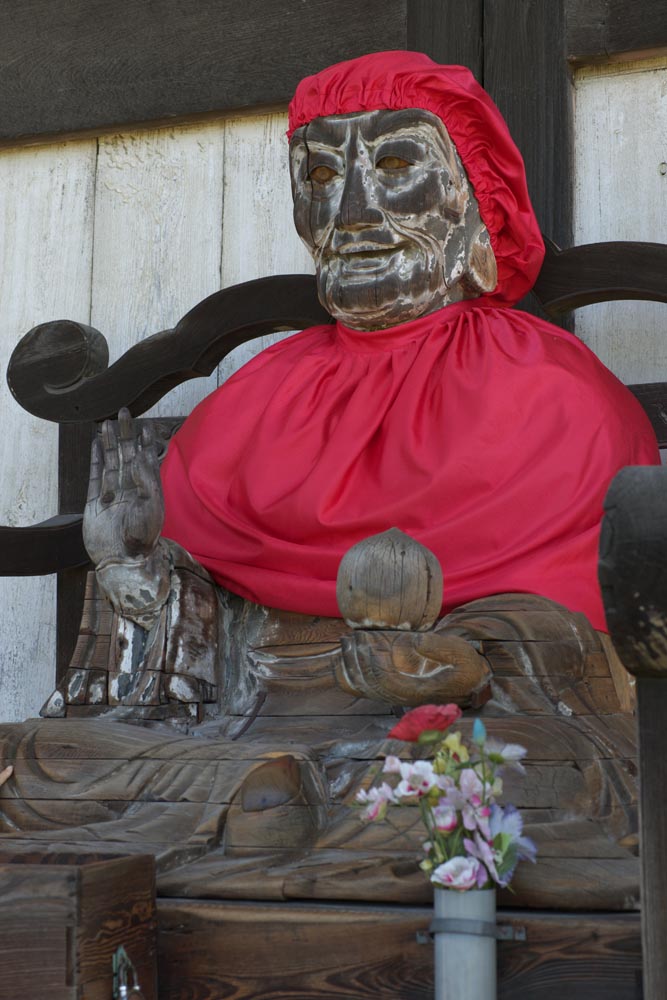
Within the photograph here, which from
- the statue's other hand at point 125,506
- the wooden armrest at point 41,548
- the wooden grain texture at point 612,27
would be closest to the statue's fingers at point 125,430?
the statue's other hand at point 125,506

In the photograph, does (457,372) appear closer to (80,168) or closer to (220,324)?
(220,324)

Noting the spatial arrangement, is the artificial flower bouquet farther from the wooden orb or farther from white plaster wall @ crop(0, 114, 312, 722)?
white plaster wall @ crop(0, 114, 312, 722)

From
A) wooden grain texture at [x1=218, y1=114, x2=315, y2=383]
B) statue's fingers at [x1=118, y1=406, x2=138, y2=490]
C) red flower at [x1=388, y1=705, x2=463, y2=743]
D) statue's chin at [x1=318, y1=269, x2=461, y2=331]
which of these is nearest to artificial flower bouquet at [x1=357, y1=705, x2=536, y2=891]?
red flower at [x1=388, y1=705, x2=463, y2=743]

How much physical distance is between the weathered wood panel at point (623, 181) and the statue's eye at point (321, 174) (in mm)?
666

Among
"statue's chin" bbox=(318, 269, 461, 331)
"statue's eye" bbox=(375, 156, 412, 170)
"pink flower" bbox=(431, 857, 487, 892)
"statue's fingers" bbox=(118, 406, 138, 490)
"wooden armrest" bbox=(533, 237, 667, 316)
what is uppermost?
"statue's eye" bbox=(375, 156, 412, 170)

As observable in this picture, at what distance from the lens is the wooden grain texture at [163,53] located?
3.28 m

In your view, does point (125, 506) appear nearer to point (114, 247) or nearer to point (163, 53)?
point (114, 247)

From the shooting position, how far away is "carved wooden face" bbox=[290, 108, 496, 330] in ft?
8.60

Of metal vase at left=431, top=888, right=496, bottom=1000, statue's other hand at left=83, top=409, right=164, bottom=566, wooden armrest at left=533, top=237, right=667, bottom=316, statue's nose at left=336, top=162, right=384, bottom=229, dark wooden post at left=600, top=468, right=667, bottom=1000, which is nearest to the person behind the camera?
dark wooden post at left=600, top=468, right=667, bottom=1000

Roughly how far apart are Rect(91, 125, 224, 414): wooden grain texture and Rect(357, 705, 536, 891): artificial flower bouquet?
1.82 meters

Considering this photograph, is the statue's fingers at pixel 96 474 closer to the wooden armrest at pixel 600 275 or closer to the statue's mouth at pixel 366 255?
the statue's mouth at pixel 366 255

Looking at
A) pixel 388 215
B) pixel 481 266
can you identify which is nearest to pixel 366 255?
pixel 388 215

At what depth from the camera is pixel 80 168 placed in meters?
3.55

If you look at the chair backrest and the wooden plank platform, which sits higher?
the chair backrest
